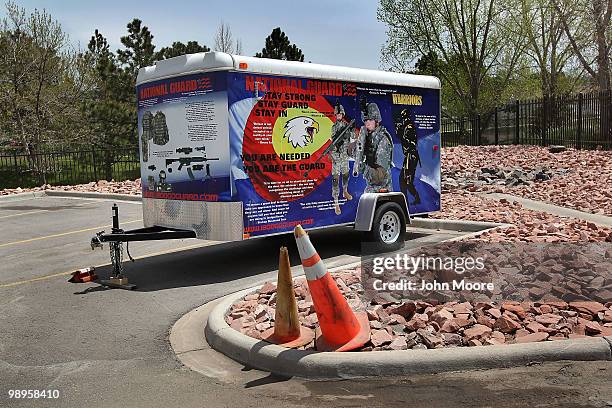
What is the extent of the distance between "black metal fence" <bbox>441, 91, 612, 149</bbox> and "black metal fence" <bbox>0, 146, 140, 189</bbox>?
16.5m

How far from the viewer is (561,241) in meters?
8.54

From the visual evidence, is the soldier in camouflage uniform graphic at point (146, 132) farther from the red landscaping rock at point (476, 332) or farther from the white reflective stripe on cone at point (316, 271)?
the red landscaping rock at point (476, 332)

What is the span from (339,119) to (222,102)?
2198 mm

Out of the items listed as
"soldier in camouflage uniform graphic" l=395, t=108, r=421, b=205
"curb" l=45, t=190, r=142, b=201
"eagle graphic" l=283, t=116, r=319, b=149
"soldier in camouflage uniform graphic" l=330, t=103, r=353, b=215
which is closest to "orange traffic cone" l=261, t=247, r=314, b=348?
"eagle graphic" l=283, t=116, r=319, b=149

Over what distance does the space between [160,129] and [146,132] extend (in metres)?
0.42

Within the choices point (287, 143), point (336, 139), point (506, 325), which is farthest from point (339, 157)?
point (506, 325)

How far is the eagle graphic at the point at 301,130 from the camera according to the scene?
9148 millimetres

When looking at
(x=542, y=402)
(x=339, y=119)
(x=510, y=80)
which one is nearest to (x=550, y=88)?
(x=510, y=80)

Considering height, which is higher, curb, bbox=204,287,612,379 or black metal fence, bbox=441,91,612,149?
black metal fence, bbox=441,91,612,149

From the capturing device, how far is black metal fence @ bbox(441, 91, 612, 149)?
22219 mm

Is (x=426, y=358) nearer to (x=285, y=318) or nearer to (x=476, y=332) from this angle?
(x=476, y=332)

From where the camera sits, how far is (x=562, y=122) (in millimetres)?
24125

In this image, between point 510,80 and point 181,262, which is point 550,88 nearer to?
point 510,80

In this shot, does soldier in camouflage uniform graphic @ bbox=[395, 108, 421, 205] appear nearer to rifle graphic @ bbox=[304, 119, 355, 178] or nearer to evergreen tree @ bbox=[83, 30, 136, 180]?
rifle graphic @ bbox=[304, 119, 355, 178]
